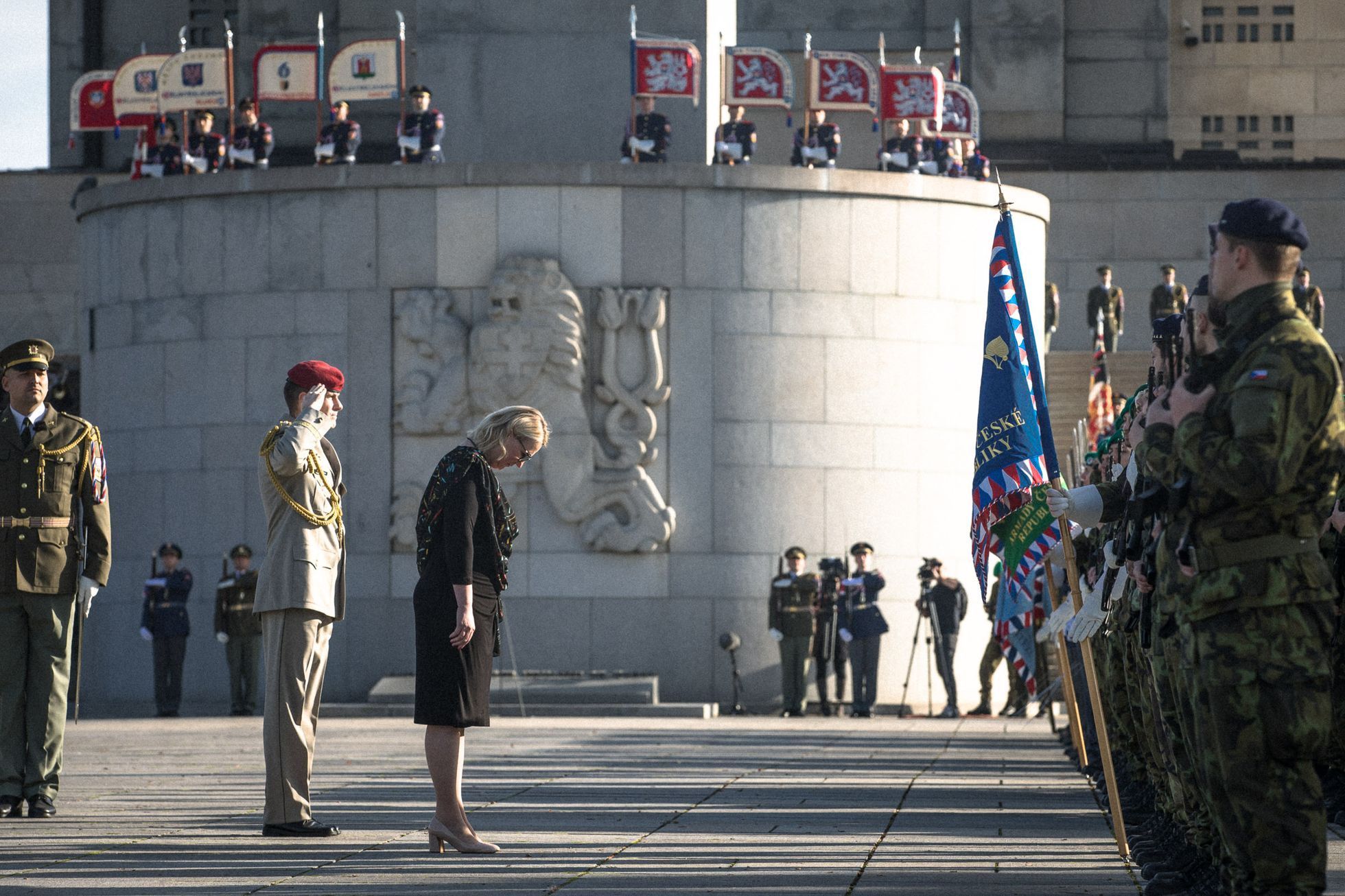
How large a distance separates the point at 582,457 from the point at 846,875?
15143 mm

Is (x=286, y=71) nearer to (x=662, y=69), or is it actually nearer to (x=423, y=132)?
(x=423, y=132)

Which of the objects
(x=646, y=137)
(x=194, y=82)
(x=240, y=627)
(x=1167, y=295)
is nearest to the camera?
(x=240, y=627)

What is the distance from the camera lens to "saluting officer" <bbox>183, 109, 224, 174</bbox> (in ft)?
84.3

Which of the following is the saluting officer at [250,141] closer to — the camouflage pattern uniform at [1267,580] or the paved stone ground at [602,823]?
the paved stone ground at [602,823]

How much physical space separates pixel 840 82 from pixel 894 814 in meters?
17.2

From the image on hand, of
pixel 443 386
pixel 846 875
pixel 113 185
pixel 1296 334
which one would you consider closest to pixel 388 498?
pixel 443 386

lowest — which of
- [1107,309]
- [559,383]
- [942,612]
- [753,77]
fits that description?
[942,612]

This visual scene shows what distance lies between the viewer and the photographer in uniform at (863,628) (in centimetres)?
2286

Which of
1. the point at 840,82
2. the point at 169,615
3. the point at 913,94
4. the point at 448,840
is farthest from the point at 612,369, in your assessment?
the point at 448,840

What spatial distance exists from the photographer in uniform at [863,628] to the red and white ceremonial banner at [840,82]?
6.04 metres

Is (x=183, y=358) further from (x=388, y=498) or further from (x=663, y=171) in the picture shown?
(x=663, y=171)

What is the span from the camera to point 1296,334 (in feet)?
18.4

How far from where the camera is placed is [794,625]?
22.8 meters

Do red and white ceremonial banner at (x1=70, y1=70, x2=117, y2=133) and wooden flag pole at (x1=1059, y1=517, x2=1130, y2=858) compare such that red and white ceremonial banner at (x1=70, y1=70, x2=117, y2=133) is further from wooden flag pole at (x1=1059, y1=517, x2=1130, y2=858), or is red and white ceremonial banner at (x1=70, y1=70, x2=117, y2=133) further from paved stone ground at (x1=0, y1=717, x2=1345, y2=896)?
wooden flag pole at (x1=1059, y1=517, x2=1130, y2=858)
